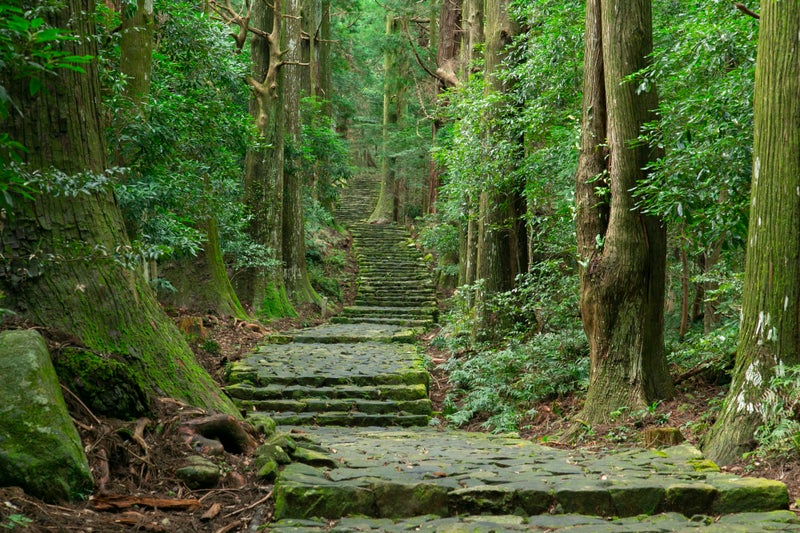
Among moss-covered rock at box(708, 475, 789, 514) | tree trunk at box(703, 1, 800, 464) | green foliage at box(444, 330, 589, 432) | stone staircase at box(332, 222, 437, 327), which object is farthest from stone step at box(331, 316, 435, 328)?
moss-covered rock at box(708, 475, 789, 514)

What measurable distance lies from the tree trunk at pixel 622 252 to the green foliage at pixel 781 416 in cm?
191

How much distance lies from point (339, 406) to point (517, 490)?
17.5ft

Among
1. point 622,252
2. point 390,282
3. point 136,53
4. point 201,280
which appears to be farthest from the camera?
point 390,282

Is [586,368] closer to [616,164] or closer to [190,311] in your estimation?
[616,164]

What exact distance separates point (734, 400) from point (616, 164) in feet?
9.21

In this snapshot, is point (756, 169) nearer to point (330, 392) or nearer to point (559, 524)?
point (559, 524)

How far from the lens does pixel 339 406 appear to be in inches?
357

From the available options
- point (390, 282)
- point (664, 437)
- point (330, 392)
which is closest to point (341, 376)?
point (330, 392)

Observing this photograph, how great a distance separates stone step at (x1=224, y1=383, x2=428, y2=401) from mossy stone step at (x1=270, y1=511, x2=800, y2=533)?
5.57m

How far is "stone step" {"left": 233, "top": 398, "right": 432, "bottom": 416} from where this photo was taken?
8906 mm

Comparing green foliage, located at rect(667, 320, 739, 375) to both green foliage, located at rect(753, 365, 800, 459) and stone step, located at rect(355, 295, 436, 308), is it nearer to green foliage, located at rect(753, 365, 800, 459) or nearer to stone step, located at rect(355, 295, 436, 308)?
green foliage, located at rect(753, 365, 800, 459)

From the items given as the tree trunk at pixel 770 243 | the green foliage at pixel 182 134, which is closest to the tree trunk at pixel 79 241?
the green foliage at pixel 182 134

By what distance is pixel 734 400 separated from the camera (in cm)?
498

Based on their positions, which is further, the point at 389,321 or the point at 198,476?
the point at 389,321
